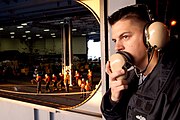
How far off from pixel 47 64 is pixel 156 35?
1.85 meters

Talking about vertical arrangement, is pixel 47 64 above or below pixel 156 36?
below

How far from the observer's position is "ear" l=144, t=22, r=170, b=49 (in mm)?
886

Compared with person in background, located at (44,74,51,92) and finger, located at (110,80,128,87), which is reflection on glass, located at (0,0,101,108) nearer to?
person in background, located at (44,74,51,92)

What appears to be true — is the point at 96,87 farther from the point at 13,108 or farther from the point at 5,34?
the point at 5,34

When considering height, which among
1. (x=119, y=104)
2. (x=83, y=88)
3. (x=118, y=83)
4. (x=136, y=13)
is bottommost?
(x=83, y=88)

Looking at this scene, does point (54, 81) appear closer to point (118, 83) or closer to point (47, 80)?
point (47, 80)

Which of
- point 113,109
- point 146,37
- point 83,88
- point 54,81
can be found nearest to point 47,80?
point 54,81

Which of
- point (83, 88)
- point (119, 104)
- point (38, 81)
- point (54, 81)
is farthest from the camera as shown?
point (38, 81)

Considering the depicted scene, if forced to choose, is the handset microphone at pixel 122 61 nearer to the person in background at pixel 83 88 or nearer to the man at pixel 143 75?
the man at pixel 143 75

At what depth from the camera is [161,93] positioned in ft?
2.71

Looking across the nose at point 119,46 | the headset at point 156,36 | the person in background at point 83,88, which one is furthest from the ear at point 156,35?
the person in background at point 83,88

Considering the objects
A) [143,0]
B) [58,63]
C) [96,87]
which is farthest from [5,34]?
[143,0]

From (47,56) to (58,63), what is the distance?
202 millimetres

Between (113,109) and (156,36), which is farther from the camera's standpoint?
(113,109)
